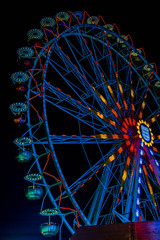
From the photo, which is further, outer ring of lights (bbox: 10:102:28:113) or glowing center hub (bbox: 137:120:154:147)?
glowing center hub (bbox: 137:120:154:147)

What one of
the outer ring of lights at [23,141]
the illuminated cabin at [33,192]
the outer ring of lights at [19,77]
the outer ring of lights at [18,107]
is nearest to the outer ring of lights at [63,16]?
the outer ring of lights at [19,77]

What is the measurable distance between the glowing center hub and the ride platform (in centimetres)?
528

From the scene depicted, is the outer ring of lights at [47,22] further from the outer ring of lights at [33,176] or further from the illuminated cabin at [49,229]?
the illuminated cabin at [49,229]

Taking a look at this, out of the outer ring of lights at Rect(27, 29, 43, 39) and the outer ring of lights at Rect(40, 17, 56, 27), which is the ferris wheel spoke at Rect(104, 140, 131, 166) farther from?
the outer ring of lights at Rect(40, 17, 56, 27)

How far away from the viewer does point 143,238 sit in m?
6.12

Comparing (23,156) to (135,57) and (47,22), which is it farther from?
(135,57)

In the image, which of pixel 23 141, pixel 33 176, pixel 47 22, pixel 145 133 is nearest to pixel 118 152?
pixel 145 133

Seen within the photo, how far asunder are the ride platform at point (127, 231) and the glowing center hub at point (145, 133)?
17.3 ft

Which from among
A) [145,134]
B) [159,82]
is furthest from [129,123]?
[159,82]

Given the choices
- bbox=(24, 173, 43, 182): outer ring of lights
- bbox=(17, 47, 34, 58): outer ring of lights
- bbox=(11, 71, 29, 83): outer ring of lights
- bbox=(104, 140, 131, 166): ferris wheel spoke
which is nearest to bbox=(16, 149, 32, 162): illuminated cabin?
bbox=(24, 173, 43, 182): outer ring of lights

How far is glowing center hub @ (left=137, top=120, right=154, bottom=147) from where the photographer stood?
1145 cm

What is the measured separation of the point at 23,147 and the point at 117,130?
354cm

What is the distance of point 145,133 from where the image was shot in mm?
11734

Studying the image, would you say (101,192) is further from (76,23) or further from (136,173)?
(76,23)
